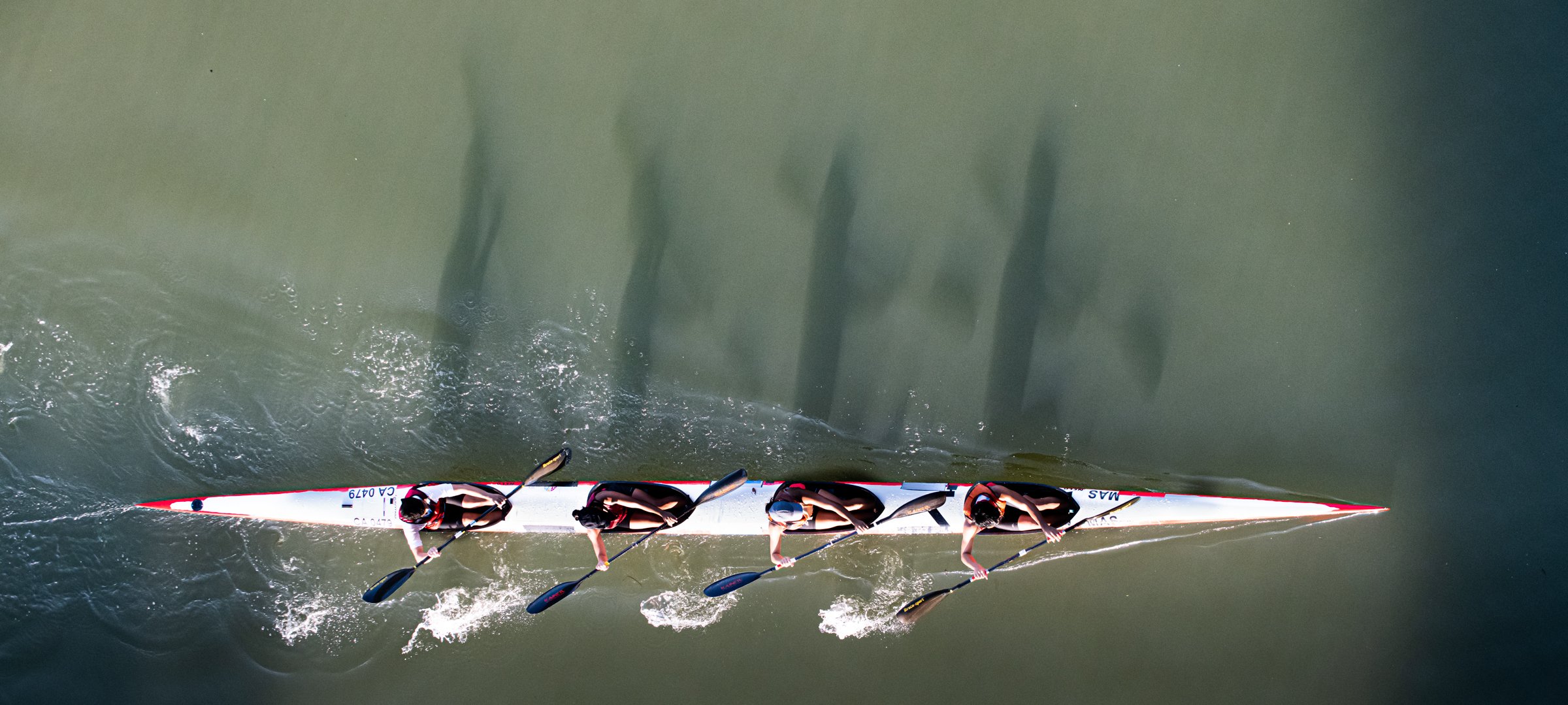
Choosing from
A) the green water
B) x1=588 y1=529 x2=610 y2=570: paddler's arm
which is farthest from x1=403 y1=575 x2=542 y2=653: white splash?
x1=588 y1=529 x2=610 y2=570: paddler's arm

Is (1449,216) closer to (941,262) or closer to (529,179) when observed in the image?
(941,262)

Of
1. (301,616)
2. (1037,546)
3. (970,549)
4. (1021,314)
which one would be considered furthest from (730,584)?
(301,616)

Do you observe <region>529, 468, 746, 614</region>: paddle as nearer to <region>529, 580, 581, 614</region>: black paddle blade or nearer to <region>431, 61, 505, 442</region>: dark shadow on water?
<region>529, 580, 581, 614</region>: black paddle blade

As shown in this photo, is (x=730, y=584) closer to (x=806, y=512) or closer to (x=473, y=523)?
(x=806, y=512)

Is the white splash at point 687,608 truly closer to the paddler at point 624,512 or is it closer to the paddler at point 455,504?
the paddler at point 624,512

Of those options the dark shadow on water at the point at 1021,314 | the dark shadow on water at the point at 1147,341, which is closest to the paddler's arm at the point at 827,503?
the dark shadow on water at the point at 1021,314

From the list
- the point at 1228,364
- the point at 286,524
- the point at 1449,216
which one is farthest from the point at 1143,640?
the point at 286,524
